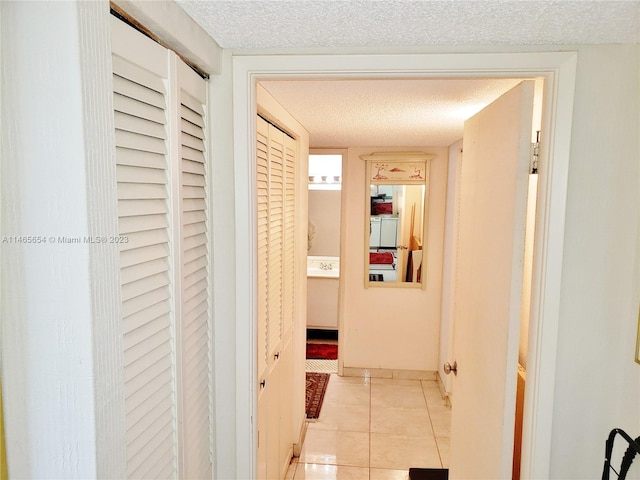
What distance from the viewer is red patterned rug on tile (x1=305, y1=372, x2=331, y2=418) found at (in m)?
3.42

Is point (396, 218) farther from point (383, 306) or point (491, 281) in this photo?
point (491, 281)

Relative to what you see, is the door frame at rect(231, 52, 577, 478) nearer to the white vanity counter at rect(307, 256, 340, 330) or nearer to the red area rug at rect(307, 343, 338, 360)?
the red area rug at rect(307, 343, 338, 360)

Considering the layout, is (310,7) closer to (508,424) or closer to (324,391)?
(508,424)

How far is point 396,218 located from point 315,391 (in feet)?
5.56

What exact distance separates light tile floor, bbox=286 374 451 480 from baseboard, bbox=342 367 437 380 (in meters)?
0.06

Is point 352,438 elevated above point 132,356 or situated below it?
below

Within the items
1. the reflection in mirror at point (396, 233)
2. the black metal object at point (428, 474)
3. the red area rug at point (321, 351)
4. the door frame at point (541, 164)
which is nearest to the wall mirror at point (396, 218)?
the reflection in mirror at point (396, 233)

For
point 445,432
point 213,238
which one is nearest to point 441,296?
point 445,432

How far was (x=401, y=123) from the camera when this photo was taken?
254 cm

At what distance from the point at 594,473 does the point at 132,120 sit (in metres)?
1.54

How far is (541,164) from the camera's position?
1236mm

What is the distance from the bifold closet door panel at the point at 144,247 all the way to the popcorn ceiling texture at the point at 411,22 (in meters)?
0.21

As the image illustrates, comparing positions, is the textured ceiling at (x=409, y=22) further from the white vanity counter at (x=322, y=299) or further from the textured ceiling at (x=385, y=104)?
the white vanity counter at (x=322, y=299)

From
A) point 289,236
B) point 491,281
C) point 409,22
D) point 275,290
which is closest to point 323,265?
point 289,236
